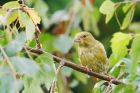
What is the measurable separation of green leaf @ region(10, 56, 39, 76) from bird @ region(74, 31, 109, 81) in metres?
1.42

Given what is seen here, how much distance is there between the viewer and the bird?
9.39ft

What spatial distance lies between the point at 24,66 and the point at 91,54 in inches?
66.8

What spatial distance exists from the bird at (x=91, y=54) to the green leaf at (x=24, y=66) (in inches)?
55.8

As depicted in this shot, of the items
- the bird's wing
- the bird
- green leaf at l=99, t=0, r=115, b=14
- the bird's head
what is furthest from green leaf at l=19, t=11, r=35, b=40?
the bird's head

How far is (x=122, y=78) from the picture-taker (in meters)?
2.08

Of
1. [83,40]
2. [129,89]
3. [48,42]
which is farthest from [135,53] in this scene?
[83,40]

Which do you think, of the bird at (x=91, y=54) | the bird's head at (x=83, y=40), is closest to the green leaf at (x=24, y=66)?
the bird at (x=91, y=54)

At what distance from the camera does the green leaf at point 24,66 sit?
4.36 feet

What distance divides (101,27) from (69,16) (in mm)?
3537

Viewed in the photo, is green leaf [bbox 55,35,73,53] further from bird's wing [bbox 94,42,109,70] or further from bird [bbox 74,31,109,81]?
bird's wing [bbox 94,42,109,70]

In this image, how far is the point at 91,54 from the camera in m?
3.02

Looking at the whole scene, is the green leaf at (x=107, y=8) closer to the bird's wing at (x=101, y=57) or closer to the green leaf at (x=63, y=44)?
the green leaf at (x=63, y=44)

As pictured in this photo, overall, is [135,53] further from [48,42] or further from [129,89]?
[48,42]

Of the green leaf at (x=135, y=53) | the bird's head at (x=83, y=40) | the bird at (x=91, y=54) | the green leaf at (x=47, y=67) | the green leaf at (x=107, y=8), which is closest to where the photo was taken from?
the green leaf at (x=47, y=67)
